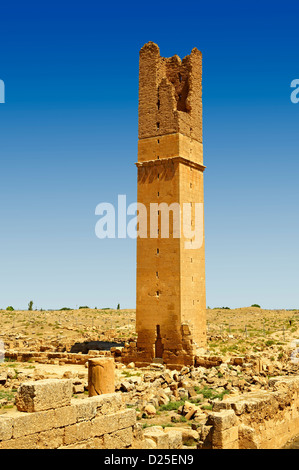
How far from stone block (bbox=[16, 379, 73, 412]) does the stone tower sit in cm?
1473

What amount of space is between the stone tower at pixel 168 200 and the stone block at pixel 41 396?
1473cm

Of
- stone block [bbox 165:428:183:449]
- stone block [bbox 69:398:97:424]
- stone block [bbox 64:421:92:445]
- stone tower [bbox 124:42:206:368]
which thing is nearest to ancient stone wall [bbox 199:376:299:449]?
stone block [bbox 165:428:183:449]

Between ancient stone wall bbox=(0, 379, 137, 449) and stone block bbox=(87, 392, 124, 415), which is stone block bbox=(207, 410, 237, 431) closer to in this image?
ancient stone wall bbox=(0, 379, 137, 449)

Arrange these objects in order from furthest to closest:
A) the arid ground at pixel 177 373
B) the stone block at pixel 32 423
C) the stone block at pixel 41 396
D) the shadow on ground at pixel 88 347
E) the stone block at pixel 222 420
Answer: the shadow on ground at pixel 88 347
the arid ground at pixel 177 373
the stone block at pixel 222 420
the stone block at pixel 41 396
the stone block at pixel 32 423

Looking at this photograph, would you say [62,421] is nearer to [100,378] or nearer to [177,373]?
[100,378]

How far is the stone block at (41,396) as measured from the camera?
7.83 metres

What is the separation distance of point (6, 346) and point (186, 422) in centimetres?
2064

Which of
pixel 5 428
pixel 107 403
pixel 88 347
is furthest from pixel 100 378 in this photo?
pixel 88 347

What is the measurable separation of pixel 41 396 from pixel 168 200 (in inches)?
656

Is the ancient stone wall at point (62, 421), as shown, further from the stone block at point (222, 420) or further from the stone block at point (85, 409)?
the stone block at point (222, 420)

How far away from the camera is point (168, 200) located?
78.3ft

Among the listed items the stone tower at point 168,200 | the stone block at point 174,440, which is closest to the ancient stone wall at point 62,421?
the stone block at point 174,440
